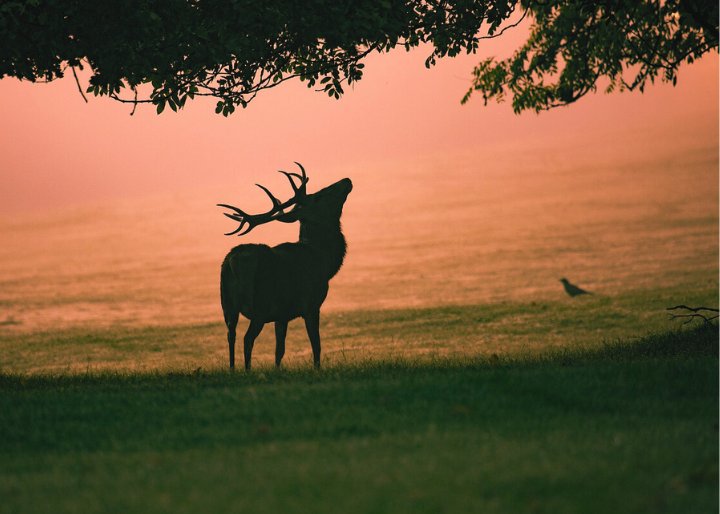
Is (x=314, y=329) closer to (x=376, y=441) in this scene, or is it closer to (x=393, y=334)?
(x=376, y=441)

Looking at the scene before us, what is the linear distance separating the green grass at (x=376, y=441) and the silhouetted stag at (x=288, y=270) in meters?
0.89

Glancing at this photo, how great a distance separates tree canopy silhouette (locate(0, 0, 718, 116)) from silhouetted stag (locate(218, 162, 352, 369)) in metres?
2.40

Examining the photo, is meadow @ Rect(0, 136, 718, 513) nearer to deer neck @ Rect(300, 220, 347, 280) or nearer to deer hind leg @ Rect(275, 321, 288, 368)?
deer hind leg @ Rect(275, 321, 288, 368)

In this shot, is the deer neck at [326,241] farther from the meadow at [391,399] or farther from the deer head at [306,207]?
the meadow at [391,399]

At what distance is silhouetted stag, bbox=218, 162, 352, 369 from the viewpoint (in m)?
14.1

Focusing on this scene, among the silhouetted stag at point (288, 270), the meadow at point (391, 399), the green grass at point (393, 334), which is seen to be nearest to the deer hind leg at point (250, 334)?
the silhouetted stag at point (288, 270)

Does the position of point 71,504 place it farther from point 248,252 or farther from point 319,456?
point 248,252

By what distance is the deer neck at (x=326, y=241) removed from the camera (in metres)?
15.1

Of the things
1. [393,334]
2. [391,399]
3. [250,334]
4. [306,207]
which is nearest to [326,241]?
[306,207]

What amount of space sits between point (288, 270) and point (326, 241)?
1.04m

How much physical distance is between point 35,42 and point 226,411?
701 centimetres

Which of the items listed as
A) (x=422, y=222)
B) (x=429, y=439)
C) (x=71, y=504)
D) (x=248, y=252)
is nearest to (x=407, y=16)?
(x=248, y=252)

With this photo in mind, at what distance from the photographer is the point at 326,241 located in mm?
15164

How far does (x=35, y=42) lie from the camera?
14641 mm
